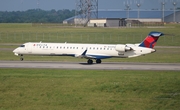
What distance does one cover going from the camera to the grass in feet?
110

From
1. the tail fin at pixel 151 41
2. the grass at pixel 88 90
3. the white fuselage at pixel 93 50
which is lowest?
the grass at pixel 88 90

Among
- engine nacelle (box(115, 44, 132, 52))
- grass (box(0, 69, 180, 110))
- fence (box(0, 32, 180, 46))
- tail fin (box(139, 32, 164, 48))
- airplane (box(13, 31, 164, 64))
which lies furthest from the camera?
fence (box(0, 32, 180, 46))

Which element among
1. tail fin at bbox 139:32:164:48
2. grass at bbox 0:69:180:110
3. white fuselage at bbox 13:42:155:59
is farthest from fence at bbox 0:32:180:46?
grass at bbox 0:69:180:110

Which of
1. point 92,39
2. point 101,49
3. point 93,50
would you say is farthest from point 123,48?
point 92,39

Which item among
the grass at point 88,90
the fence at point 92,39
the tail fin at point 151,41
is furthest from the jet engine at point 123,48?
the fence at point 92,39

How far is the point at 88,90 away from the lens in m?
37.9

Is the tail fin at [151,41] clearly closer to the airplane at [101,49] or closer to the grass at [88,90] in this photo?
the airplane at [101,49]

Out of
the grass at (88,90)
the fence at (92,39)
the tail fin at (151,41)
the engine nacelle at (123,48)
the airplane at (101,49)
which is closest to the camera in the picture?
the grass at (88,90)

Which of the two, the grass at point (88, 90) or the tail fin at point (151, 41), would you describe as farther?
the tail fin at point (151, 41)

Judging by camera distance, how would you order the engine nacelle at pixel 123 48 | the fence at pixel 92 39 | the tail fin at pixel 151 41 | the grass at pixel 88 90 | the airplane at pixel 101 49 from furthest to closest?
the fence at pixel 92 39 < the tail fin at pixel 151 41 < the airplane at pixel 101 49 < the engine nacelle at pixel 123 48 < the grass at pixel 88 90

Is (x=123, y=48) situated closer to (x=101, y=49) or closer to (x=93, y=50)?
(x=101, y=49)

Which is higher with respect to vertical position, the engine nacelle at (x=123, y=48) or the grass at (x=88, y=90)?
the engine nacelle at (x=123, y=48)

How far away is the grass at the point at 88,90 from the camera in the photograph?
33.4 m

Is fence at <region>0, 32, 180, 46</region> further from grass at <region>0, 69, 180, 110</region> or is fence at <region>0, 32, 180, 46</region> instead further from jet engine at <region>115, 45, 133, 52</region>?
grass at <region>0, 69, 180, 110</region>
